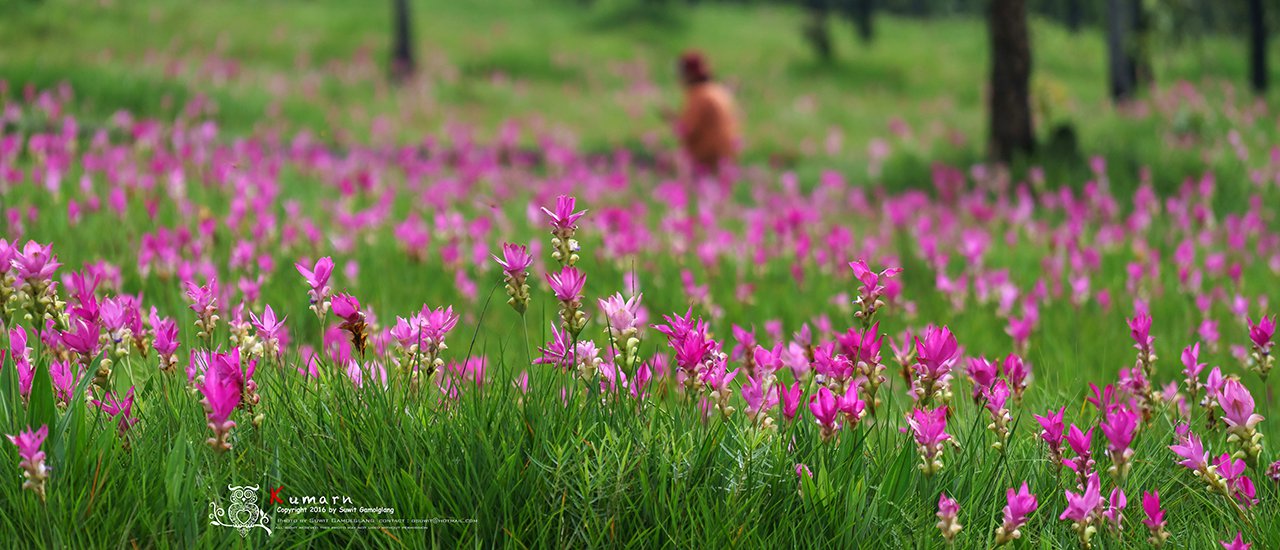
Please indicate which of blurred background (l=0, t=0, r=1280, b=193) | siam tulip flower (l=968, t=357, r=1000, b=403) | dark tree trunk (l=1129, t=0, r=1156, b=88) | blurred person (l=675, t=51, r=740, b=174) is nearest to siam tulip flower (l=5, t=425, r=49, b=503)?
siam tulip flower (l=968, t=357, r=1000, b=403)

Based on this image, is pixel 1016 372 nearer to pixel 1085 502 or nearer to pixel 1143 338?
pixel 1143 338

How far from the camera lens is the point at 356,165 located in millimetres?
9703

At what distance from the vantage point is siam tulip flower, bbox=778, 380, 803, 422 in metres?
2.33

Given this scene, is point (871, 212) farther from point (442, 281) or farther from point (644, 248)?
point (442, 281)

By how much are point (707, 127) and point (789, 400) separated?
11479 millimetres

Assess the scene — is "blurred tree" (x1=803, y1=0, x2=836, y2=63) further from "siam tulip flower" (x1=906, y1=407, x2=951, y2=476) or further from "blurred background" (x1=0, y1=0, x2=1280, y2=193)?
"siam tulip flower" (x1=906, y1=407, x2=951, y2=476)

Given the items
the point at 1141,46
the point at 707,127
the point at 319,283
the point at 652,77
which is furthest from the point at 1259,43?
the point at 319,283

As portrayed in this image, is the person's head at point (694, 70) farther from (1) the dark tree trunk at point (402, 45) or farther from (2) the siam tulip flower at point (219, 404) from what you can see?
(2) the siam tulip flower at point (219, 404)

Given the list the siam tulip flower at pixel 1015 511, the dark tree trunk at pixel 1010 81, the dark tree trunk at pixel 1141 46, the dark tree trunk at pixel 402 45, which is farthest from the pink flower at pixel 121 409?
the dark tree trunk at pixel 402 45

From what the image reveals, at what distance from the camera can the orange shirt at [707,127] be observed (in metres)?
13.6

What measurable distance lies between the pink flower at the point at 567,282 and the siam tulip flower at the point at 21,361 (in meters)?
1.07

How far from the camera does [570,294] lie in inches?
83.7

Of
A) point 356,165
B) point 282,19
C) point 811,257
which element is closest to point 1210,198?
point 811,257

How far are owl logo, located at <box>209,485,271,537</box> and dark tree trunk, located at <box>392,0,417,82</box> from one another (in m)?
19.5
